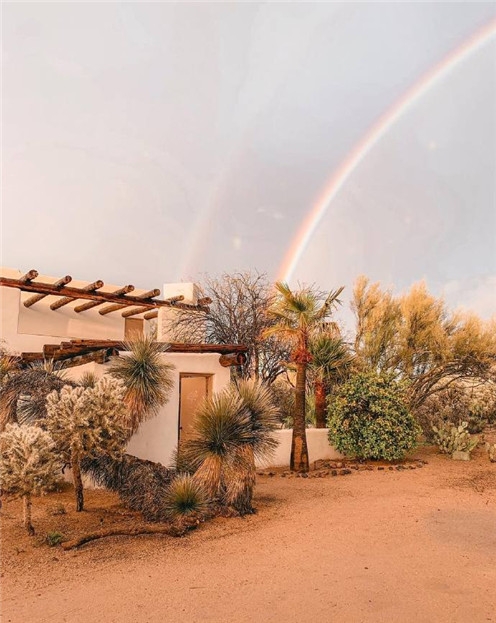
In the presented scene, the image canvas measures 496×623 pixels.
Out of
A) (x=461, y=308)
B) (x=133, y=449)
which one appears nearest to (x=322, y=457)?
(x=133, y=449)

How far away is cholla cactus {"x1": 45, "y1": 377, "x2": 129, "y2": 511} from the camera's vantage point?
23.8ft

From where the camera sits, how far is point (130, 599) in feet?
16.3

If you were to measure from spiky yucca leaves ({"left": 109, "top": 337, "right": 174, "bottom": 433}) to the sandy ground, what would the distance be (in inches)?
62.3

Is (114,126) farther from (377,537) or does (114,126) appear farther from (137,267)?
(377,537)

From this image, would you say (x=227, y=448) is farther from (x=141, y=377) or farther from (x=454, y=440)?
(x=454, y=440)

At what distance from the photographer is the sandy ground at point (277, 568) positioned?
4.68 metres

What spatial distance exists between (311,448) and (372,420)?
1.82 meters

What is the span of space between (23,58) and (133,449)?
12.1 m

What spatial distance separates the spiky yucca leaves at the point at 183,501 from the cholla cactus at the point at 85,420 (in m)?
1.04

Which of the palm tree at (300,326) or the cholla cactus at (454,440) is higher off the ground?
the palm tree at (300,326)

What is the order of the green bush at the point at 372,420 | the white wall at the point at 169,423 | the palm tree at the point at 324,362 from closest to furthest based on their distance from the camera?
the white wall at the point at 169,423 < the green bush at the point at 372,420 < the palm tree at the point at 324,362

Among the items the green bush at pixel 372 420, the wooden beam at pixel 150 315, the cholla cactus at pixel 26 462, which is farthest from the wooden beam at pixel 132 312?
the cholla cactus at pixel 26 462

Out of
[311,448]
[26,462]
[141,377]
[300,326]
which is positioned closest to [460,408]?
[311,448]

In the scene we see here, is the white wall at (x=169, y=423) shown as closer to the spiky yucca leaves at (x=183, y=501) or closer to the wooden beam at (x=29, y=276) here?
the spiky yucca leaves at (x=183, y=501)
